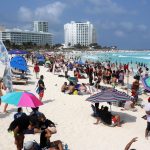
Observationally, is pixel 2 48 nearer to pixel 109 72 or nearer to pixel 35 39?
pixel 109 72

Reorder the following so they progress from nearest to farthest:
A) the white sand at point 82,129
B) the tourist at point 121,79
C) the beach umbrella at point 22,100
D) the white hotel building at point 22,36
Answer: the beach umbrella at point 22,100 → the white sand at point 82,129 → the tourist at point 121,79 → the white hotel building at point 22,36

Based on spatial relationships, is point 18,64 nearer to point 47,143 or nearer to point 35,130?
point 35,130

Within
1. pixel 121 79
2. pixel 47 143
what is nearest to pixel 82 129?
pixel 47 143

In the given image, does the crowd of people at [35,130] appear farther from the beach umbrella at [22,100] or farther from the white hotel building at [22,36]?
the white hotel building at [22,36]

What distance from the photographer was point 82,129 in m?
10.5

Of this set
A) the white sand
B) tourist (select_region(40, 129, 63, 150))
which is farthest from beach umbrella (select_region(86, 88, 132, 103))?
tourist (select_region(40, 129, 63, 150))

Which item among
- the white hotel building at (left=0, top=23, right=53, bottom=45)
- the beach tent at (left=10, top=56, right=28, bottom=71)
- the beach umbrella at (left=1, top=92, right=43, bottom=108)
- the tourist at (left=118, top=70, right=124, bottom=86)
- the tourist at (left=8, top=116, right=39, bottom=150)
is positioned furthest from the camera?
the white hotel building at (left=0, top=23, right=53, bottom=45)

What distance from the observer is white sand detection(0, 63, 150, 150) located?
29.9ft

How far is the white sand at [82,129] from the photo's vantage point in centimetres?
910

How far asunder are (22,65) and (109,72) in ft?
19.6

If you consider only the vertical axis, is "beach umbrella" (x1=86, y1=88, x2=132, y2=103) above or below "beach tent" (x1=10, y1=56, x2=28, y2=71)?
below

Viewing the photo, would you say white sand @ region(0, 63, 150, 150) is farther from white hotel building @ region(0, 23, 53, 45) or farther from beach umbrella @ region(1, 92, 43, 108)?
white hotel building @ region(0, 23, 53, 45)

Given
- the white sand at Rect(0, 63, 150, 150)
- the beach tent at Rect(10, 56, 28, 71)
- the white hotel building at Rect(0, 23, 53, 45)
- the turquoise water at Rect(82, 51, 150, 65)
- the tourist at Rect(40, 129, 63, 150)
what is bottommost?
the turquoise water at Rect(82, 51, 150, 65)

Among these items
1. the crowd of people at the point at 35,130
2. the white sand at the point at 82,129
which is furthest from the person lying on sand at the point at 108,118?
the crowd of people at the point at 35,130
